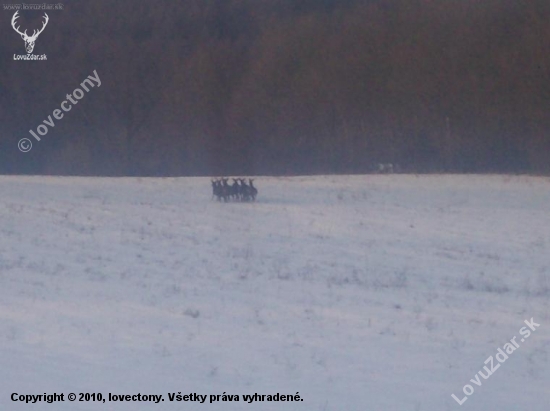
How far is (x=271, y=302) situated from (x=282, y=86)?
111 ft

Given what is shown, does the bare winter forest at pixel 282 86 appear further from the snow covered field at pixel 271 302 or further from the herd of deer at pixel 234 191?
the snow covered field at pixel 271 302

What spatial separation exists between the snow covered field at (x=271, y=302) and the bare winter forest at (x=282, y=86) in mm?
16132

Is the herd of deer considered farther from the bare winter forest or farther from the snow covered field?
the bare winter forest

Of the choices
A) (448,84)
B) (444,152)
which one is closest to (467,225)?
(444,152)

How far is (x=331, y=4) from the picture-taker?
45.9 meters

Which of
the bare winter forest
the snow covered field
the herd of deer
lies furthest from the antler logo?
the herd of deer

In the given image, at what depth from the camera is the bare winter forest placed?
37906 mm

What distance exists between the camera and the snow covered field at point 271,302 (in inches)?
318

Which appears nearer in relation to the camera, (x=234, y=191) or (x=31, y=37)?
(x=234, y=191)

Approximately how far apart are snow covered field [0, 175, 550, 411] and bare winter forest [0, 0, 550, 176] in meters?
16.1

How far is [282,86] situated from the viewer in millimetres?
44281

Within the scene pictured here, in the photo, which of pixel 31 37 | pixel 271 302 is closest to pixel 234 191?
pixel 271 302

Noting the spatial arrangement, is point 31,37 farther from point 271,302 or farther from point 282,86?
point 271,302

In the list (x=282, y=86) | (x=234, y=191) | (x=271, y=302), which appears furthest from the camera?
(x=282, y=86)
